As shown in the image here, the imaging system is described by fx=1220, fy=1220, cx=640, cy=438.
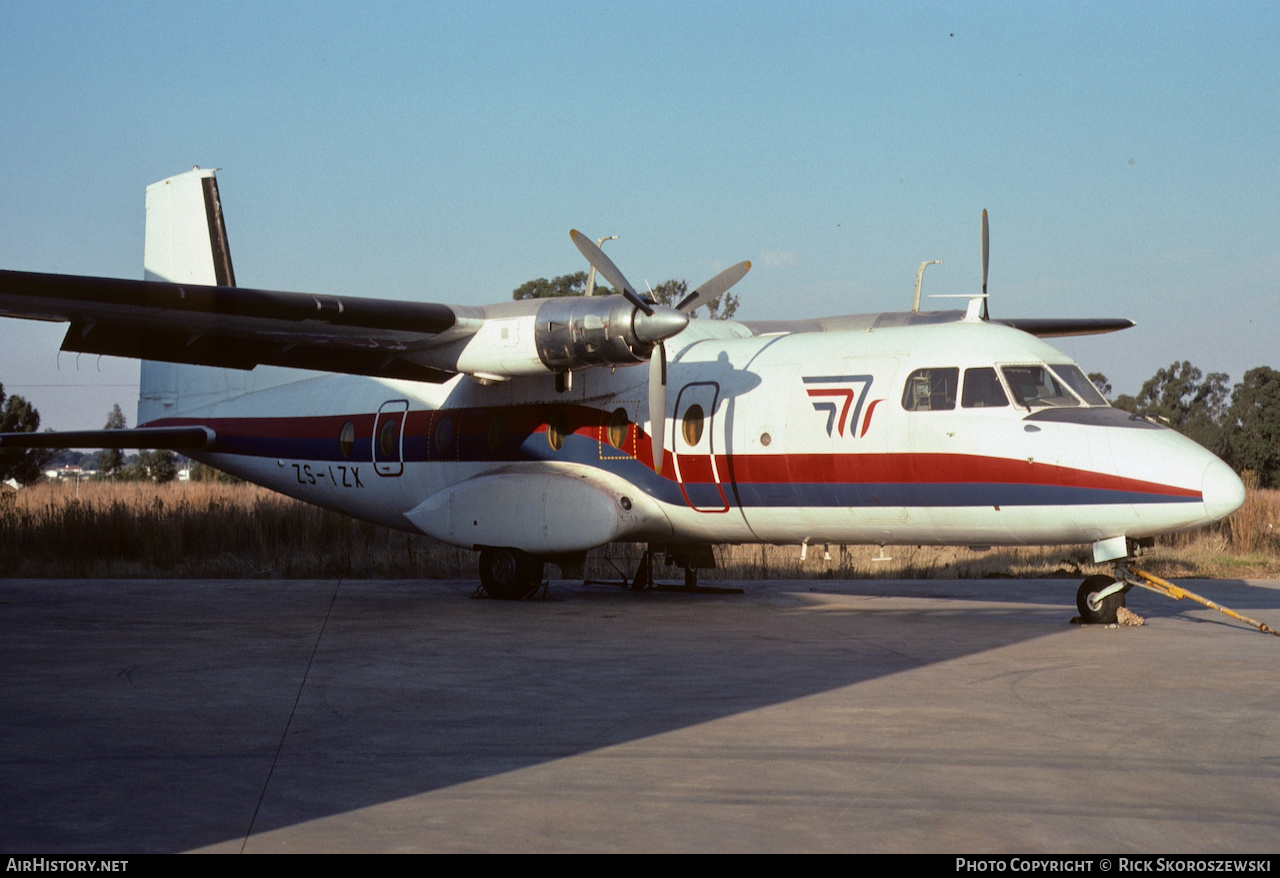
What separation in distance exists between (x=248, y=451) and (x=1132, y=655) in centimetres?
1373

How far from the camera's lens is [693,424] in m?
14.3

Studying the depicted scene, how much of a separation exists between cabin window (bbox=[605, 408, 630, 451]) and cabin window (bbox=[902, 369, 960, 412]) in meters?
3.63

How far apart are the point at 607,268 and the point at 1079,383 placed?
5.31 m

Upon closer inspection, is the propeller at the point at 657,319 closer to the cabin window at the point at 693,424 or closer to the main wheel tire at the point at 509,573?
the cabin window at the point at 693,424

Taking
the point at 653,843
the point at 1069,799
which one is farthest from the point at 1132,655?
the point at 653,843

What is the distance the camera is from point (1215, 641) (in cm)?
1134

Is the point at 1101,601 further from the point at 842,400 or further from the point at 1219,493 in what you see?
the point at 842,400

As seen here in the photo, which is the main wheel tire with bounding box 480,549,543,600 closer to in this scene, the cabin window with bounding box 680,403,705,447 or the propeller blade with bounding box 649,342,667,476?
the propeller blade with bounding box 649,342,667,476

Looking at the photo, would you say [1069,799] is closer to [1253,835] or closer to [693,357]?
[1253,835]

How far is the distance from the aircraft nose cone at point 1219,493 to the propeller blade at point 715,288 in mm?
5785

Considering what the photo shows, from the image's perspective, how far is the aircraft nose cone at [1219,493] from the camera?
1100 centimetres

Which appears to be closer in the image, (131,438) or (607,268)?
(607,268)

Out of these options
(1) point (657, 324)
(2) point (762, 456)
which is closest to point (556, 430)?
(1) point (657, 324)

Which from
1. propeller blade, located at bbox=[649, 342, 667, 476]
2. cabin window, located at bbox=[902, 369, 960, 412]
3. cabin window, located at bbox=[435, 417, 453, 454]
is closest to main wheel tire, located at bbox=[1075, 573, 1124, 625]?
Answer: cabin window, located at bbox=[902, 369, 960, 412]
